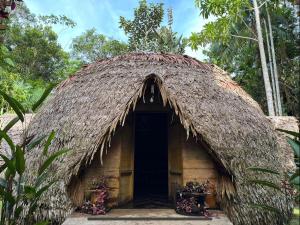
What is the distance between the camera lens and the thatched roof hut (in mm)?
4152

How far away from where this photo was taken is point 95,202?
423 cm

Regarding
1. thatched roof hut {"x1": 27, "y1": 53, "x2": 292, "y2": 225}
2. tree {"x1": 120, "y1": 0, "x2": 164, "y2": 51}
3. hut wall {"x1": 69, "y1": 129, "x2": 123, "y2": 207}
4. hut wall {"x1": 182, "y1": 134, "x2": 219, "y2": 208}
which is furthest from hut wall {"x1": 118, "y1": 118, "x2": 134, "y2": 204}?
tree {"x1": 120, "y1": 0, "x2": 164, "y2": 51}

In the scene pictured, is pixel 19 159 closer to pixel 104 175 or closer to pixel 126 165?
pixel 104 175

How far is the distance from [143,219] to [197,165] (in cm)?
134

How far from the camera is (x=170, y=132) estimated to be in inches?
211

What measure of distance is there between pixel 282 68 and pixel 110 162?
1323cm

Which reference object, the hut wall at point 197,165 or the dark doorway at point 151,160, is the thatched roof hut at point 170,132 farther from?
the dark doorway at point 151,160

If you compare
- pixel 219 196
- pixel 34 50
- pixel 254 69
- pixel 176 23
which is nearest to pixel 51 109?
pixel 219 196

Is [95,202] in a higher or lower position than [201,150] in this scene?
lower

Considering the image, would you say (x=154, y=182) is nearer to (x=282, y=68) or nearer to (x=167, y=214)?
(x=167, y=214)

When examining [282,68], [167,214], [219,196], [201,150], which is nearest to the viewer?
[167,214]

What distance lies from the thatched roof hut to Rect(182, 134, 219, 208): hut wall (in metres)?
0.02

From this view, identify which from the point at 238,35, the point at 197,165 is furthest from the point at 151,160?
the point at 238,35

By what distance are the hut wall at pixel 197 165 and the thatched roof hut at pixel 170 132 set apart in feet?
0.05
